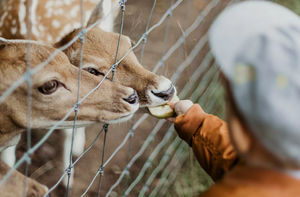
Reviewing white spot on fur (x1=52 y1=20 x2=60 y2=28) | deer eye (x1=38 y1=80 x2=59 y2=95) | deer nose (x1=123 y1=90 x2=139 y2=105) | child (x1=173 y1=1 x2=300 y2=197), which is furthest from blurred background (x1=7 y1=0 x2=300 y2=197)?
child (x1=173 y1=1 x2=300 y2=197)

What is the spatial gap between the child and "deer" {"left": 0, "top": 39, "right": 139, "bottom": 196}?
0.85 meters

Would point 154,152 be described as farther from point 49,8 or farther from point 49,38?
point 49,8

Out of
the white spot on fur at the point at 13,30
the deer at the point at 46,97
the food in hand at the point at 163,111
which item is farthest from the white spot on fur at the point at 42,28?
the food in hand at the point at 163,111

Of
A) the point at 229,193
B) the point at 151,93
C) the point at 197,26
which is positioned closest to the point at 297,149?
the point at 229,193

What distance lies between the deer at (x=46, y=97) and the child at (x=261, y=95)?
0.85 meters

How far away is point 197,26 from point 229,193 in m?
3.18

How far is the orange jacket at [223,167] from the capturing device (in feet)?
3.16

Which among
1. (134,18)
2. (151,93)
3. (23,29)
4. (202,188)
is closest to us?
(151,93)

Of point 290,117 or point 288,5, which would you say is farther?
point 288,5

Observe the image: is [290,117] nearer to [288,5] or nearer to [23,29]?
[23,29]

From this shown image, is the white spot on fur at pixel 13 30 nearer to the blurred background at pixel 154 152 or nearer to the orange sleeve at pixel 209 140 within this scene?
the blurred background at pixel 154 152

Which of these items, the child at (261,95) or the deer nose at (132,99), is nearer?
the child at (261,95)

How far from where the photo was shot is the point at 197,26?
4.02 metres

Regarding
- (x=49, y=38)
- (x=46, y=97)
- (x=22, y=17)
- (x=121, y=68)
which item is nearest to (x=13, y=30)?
(x=22, y=17)
